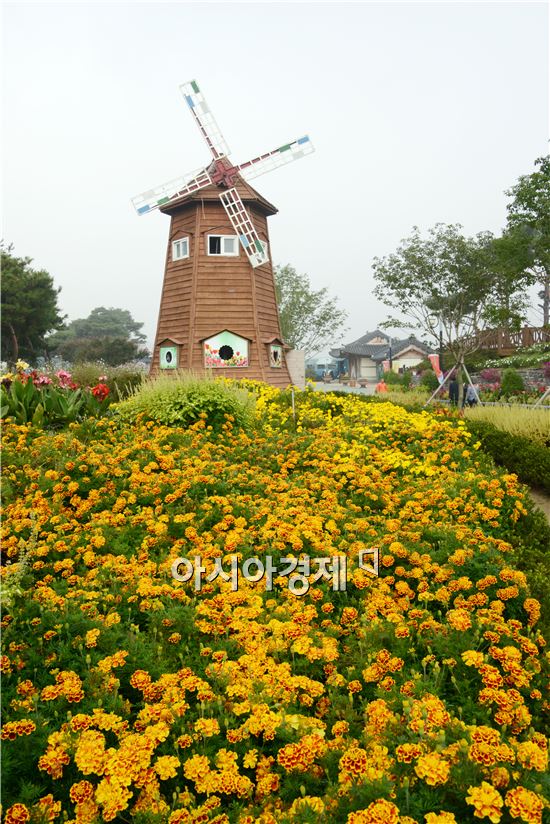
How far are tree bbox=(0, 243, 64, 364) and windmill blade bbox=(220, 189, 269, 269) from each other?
19.7 m

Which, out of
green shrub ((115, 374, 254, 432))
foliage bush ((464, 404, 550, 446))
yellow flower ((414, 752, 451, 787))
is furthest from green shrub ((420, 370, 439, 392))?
yellow flower ((414, 752, 451, 787))

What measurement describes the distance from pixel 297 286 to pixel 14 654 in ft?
129

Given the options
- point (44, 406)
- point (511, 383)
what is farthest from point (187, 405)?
point (511, 383)

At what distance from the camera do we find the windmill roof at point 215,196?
60.2 ft

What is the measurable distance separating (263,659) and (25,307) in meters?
35.1

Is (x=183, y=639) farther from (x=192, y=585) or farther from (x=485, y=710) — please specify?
(x=485, y=710)

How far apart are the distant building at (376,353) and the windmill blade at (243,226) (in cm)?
4338

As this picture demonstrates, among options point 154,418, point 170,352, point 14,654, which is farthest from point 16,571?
point 170,352

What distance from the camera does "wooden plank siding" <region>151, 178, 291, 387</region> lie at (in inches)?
695

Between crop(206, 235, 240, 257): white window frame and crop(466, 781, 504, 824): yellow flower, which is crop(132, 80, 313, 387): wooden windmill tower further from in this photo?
crop(466, 781, 504, 824): yellow flower

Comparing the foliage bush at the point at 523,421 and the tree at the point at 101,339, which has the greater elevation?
the tree at the point at 101,339

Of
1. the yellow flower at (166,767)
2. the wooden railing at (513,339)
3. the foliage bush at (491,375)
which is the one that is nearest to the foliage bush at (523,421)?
the yellow flower at (166,767)

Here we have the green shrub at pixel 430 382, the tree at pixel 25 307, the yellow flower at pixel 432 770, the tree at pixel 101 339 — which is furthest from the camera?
the tree at pixel 101 339

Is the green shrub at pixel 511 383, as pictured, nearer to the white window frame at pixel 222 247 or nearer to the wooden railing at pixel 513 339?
the wooden railing at pixel 513 339
